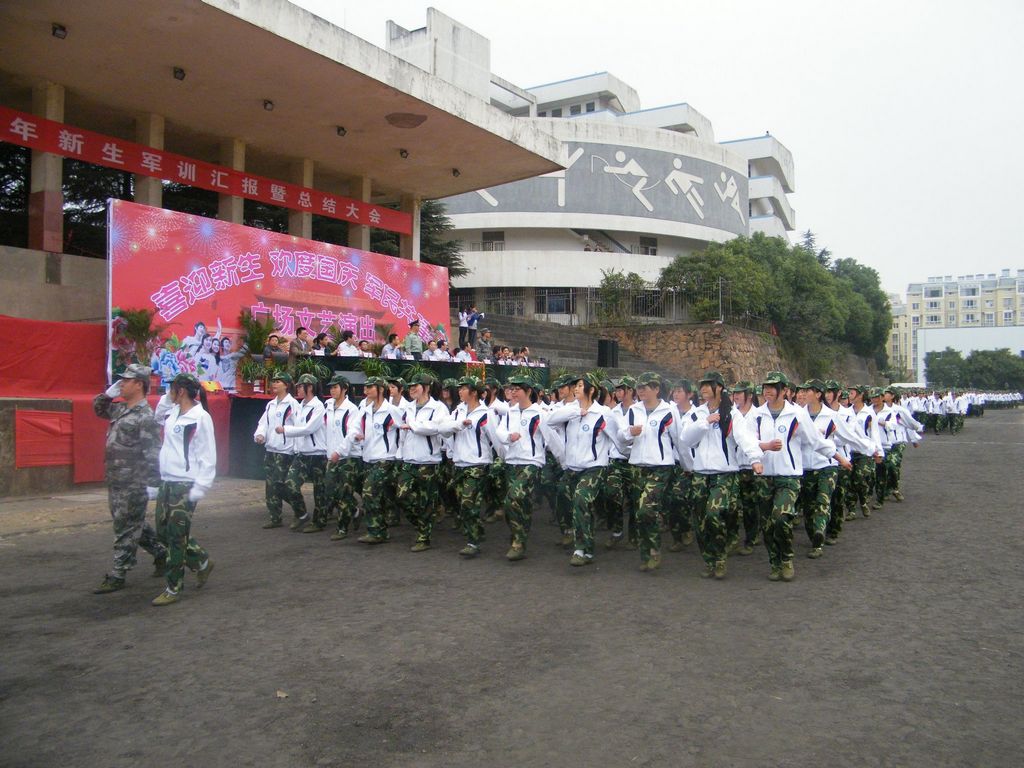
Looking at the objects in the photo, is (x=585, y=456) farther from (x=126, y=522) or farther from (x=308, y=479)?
(x=126, y=522)

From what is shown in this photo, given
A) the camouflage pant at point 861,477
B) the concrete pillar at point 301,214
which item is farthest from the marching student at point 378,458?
the concrete pillar at point 301,214

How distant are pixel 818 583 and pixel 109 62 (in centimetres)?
1575

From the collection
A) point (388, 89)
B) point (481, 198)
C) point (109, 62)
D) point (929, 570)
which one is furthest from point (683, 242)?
point (929, 570)

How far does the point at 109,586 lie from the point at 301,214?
54.5 ft

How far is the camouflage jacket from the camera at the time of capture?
6.41m

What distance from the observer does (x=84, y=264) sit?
1648cm

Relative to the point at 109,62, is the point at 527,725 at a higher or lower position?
lower

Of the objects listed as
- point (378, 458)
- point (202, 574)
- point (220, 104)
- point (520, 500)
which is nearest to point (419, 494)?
point (378, 458)

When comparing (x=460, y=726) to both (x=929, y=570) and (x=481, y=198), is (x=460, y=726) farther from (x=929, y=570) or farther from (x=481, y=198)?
(x=481, y=198)

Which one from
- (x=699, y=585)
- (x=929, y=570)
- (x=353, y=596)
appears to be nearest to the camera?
(x=353, y=596)

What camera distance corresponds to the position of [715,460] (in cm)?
719

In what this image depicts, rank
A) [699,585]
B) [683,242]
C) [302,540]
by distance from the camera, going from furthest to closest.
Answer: [683,242]
[302,540]
[699,585]

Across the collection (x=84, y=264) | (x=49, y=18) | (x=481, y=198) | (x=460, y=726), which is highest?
(x=481, y=198)

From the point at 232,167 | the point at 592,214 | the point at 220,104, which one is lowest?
the point at 232,167
